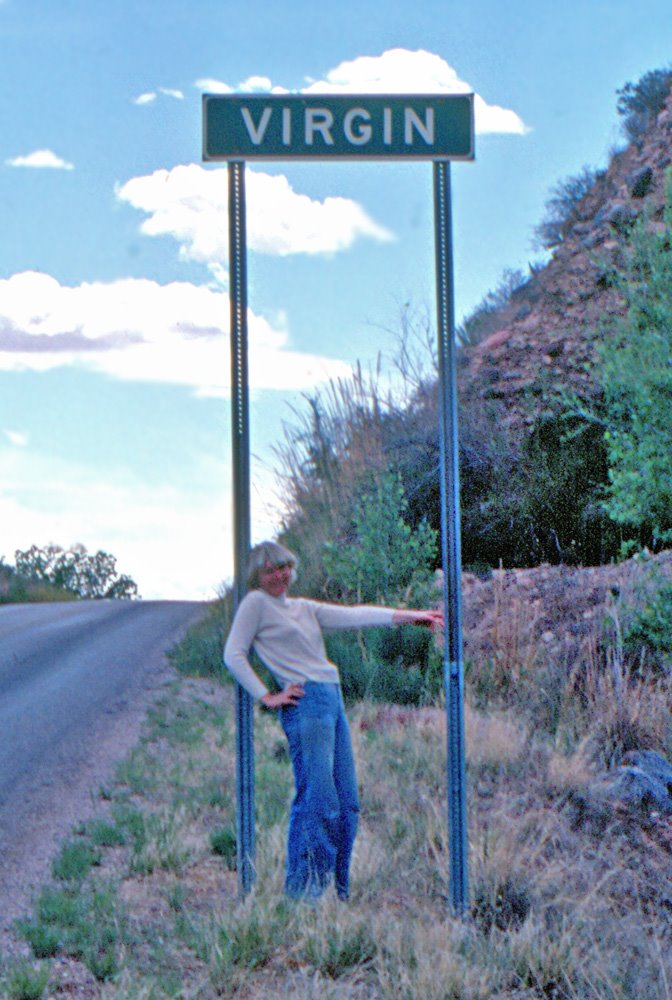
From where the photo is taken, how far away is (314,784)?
5.70 meters

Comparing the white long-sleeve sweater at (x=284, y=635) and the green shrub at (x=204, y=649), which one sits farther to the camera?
the green shrub at (x=204, y=649)

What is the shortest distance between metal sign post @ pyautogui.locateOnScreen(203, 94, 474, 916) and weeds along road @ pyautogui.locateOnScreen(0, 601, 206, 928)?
219 cm

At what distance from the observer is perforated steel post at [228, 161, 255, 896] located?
18.7ft

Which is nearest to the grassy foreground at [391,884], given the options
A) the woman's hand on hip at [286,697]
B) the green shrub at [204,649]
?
the woman's hand on hip at [286,697]

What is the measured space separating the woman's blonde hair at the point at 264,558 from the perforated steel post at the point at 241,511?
5 centimetres

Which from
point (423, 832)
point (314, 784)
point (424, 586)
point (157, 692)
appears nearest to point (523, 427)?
point (424, 586)

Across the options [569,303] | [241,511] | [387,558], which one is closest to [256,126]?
[241,511]

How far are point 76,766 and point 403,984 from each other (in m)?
5.53

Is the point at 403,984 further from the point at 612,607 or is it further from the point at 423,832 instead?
the point at 612,607

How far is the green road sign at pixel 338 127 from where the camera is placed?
225 inches

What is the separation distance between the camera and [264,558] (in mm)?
5785

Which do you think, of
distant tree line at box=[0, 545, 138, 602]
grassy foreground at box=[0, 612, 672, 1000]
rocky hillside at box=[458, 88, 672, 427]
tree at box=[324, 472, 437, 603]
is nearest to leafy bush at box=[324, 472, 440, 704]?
tree at box=[324, 472, 437, 603]

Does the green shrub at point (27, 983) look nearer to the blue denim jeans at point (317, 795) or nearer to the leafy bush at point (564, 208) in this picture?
the blue denim jeans at point (317, 795)

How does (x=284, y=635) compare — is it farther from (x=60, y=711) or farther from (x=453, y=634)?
(x=60, y=711)
